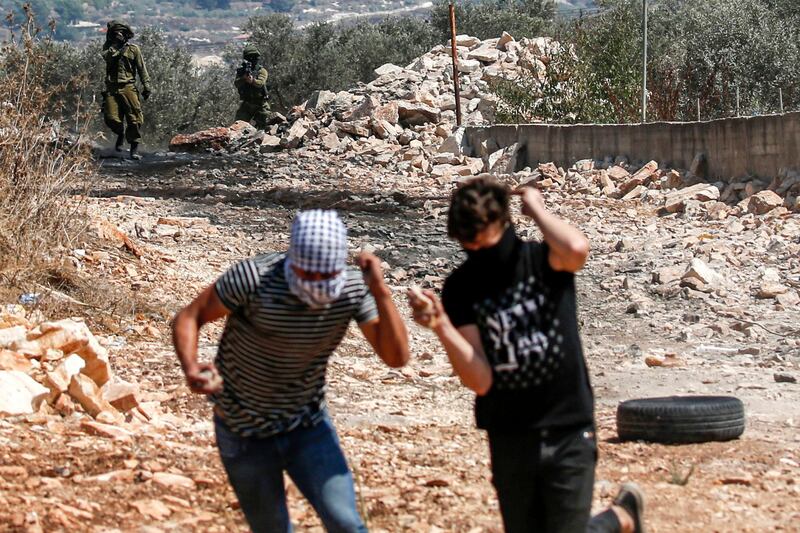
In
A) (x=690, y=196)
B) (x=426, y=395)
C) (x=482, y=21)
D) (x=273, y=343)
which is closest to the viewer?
(x=273, y=343)

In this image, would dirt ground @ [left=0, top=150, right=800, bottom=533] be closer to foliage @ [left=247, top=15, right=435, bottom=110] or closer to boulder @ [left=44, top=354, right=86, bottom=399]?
boulder @ [left=44, top=354, right=86, bottom=399]

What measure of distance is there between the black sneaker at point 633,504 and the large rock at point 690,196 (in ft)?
37.9

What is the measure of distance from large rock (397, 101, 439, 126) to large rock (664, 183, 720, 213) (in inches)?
383

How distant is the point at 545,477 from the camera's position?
3.51 meters

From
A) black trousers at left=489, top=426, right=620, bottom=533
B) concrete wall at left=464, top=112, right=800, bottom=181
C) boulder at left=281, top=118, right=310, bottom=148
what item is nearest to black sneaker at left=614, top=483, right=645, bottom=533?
black trousers at left=489, top=426, right=620, bottom=533

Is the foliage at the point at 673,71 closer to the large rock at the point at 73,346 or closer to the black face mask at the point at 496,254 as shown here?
the large rock at the point at 73,346

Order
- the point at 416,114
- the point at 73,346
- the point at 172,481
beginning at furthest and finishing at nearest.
Result: the point at 416,114 → the point at 73,346 → the point at 172,481

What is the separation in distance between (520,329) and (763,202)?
37.3 feet

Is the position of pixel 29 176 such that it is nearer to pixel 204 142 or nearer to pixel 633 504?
pixel 633 504

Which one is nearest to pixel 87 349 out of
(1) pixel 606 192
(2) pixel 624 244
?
(2) pixel 624 244

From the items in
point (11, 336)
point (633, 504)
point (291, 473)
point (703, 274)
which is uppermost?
point (291, 473)

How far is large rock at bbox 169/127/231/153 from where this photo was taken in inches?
1058

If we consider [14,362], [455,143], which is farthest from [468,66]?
[14,362]

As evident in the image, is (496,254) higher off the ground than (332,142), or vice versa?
(496,254)
